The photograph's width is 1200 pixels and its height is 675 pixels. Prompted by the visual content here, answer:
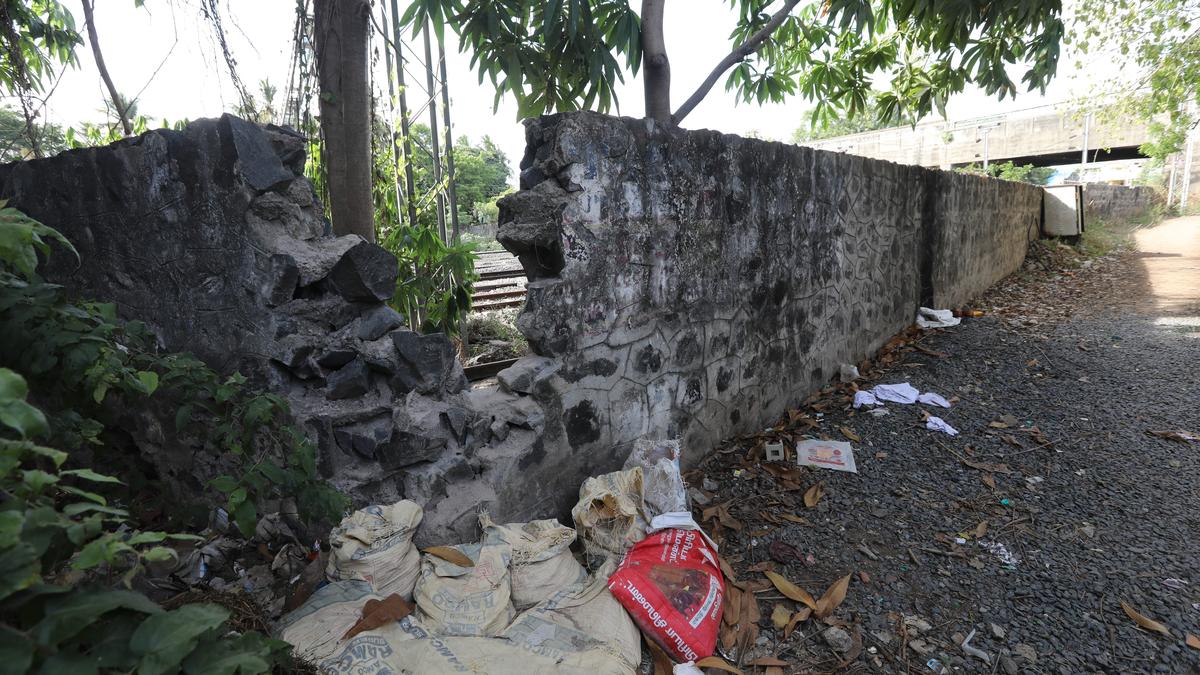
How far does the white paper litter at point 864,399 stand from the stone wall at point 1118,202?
543 inches

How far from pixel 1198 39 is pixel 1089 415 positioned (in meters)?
9.22

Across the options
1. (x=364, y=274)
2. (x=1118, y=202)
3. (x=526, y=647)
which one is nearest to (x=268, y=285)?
(x=364, y=274)

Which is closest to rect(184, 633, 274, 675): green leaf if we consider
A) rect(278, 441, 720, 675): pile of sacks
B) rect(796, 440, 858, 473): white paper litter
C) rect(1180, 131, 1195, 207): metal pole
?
rect(278, 441, 720, 675): pile of sacks

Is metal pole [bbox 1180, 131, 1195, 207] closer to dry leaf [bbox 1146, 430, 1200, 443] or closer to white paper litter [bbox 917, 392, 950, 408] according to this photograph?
dry leaf [bbox 1146, 430, 1200, 443]

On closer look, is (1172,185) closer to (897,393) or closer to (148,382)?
(897,393)

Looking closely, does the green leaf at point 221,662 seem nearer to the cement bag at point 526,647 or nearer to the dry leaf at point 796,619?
the cement bag at point 526,647

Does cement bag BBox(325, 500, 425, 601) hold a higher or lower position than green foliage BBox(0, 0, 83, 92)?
lower

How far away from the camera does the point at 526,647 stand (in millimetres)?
1806

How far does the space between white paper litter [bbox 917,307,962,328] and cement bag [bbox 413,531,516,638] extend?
5.18 m

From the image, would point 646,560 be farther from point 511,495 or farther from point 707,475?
point 707,475

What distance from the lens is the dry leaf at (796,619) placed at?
209 cm

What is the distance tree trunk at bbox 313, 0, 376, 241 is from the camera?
2.95 m

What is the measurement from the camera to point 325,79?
2996 millimetres

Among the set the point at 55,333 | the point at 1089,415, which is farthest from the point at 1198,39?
the point at 55,333
